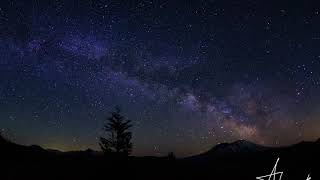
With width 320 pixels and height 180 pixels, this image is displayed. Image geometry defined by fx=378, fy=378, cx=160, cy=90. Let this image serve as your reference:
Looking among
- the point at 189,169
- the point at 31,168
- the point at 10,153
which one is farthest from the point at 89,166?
Result: the point at 10,153

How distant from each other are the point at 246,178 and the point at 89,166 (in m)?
22.1

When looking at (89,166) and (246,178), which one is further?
(246,178)

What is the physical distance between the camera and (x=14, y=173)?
34750 millimetres

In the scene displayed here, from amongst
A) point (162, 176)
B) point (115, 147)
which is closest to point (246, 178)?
point (162, 176)

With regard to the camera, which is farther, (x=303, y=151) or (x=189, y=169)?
(x=303, y=151)

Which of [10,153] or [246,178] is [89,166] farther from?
[246,178]

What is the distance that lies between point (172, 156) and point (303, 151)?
43.6 meters

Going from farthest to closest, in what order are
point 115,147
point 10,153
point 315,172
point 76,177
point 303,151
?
1. point 303,151
2. point 115,147
3. point 315,172
4. point 10,153
5. point 76,177

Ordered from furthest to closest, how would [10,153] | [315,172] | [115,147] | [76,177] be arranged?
[115,147] < [315,172] < [10,153] < [76,177]

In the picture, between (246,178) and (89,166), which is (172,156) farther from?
(89,166)

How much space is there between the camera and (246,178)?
49031 mm

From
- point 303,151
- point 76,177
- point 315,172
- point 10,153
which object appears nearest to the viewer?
point 76,177

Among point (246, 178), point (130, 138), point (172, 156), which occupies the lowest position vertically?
point (246, 178)

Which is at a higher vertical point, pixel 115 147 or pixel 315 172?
pixel 115 147
